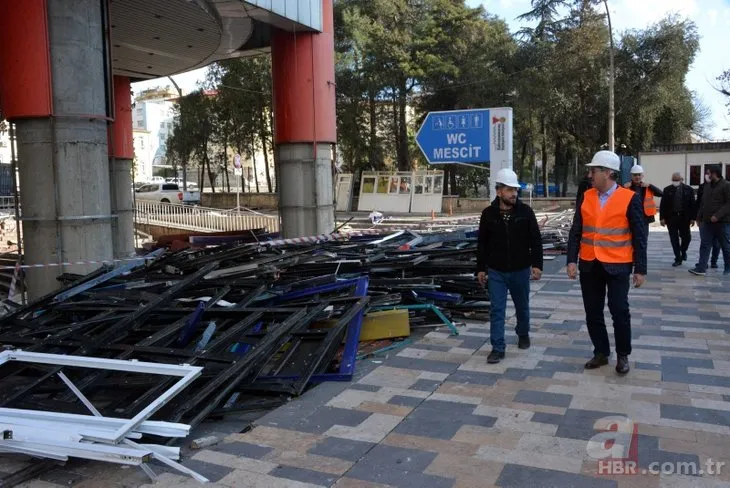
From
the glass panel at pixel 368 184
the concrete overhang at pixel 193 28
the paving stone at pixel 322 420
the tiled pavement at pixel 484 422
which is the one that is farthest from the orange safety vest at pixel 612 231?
the glass panel at pixel 368 184

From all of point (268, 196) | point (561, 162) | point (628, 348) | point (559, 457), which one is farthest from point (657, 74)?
point (559, 457)

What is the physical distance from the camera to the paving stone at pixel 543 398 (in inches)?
180

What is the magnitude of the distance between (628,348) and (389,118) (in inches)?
1163

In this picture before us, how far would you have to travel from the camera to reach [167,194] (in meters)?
39.9

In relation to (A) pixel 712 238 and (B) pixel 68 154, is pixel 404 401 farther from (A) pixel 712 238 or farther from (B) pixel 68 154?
(A) pixel 712 238

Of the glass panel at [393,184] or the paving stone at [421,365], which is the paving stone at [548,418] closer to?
the paving stone at [421,365]

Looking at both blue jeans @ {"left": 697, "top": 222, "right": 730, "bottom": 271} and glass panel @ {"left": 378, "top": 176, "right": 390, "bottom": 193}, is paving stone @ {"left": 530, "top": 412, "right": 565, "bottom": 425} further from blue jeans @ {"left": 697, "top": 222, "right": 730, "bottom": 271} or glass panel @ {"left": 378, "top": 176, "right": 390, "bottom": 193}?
glass panel @ {"left": 378, "top": 176, "right": 390, "bottom": 193}

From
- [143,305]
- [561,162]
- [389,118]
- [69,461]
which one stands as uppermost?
[389,118]

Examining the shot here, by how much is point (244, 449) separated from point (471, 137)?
8878 millimetres

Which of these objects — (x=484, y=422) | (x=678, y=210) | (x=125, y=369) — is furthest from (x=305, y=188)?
(x=484, y=422)

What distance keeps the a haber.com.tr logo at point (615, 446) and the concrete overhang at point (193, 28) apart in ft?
33.1

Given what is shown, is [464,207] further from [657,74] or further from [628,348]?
[628,348]

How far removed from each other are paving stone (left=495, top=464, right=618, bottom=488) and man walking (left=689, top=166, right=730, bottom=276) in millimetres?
7907

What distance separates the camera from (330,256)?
351 inches
